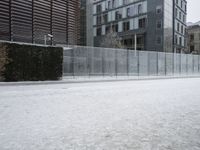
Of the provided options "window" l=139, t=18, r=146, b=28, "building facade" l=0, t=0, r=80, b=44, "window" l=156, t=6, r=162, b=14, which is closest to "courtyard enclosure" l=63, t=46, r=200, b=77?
"building facade" l=0, t=0, r=80, b=44

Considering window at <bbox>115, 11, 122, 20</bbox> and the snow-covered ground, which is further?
window at <bbox>115, 11, 122, 20</bbox>

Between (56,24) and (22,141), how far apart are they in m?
17.9

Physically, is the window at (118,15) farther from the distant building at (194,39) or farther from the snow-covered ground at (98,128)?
the snow-covered ground at (98,128)

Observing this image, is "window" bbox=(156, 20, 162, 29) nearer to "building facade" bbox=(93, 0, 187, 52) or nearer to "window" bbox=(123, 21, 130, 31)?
"building facade" bbox=(93, 0, 187, 52)

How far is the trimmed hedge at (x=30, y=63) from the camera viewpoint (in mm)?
18156

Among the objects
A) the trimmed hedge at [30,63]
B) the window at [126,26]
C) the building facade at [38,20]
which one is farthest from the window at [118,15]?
the trimmed hedge at [30,63]

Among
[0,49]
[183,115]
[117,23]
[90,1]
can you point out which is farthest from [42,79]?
[117,23]

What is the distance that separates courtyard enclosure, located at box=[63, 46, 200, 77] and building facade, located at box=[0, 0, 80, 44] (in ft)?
5.56

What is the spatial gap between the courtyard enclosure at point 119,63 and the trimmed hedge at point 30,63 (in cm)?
184

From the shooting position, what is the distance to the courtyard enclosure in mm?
23516

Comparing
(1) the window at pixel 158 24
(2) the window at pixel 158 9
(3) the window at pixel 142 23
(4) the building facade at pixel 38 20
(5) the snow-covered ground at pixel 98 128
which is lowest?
(5) the snow-covered ground at pixel 98 128

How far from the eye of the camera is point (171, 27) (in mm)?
51469

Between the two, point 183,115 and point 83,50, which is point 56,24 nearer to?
point 83,50

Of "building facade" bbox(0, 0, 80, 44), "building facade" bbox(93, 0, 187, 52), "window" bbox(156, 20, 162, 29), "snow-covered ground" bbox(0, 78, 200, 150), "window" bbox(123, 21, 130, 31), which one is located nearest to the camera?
"snow-covered ground" bbox(0, 78, 200, 150)
